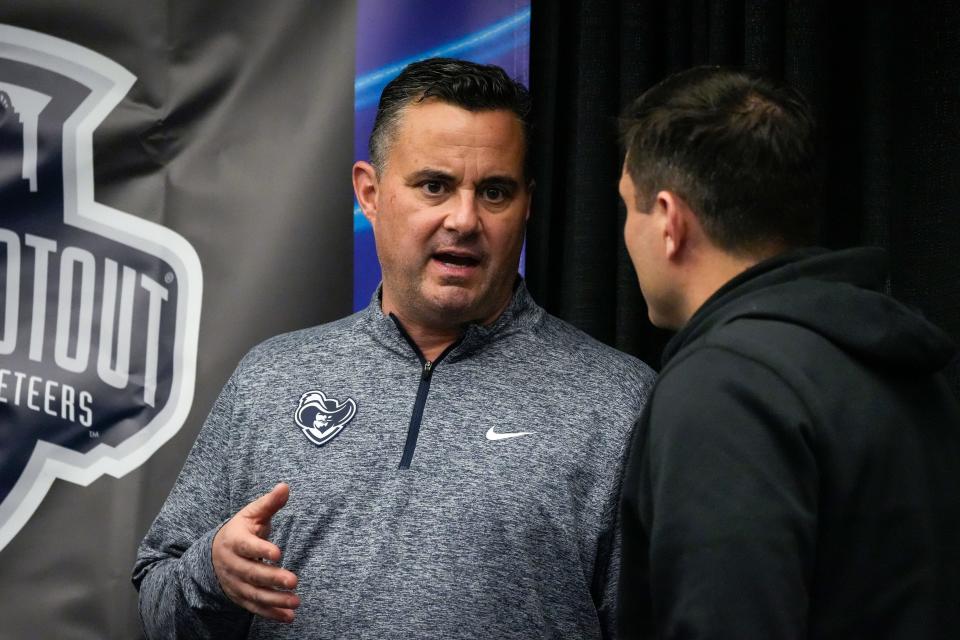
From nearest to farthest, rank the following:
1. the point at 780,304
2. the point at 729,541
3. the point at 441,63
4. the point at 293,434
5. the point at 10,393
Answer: the point at 729,541
the point at 780,304
the point at 293,434
the point at 441,63
the point at 10,393

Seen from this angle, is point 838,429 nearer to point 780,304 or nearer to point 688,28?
point 780,304

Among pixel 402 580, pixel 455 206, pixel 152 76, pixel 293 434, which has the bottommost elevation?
pixel 402 580

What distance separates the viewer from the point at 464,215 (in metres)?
1.79

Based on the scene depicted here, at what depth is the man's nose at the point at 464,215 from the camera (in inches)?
70.5

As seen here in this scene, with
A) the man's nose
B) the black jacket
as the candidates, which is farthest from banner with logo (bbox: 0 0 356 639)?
the black jacket

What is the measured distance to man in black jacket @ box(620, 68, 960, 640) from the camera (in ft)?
3.27

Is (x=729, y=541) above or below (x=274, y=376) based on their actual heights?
above

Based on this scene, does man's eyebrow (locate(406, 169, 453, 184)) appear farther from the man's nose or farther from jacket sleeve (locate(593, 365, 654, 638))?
jacket sleeve (locate(593, 365, 654, 638))

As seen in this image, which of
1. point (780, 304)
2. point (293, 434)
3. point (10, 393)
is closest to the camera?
Result: point (780, 304)

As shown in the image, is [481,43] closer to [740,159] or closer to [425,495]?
[425,495]

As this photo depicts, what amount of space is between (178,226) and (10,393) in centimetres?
45

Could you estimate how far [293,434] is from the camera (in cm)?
177

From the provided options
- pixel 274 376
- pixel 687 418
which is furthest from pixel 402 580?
pixel 687 418

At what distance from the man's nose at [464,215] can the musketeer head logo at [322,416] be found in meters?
0.32
